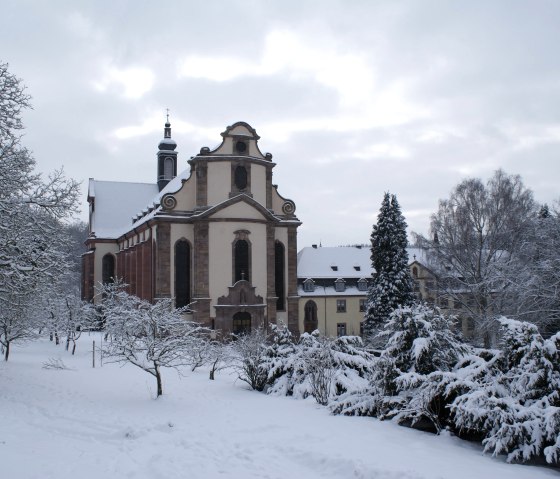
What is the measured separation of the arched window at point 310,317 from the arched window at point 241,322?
12794 mm

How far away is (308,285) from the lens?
50.2 meters

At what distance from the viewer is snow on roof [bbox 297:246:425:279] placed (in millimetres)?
51500

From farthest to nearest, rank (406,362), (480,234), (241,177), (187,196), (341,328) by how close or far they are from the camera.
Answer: (341,328) → (241,177) → (187,196) → (480,234) → (406,362)

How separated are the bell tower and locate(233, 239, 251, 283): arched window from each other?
72.4 ft

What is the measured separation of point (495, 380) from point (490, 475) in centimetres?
227

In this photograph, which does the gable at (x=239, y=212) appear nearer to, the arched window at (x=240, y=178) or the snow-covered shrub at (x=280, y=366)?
the arched window at (x=240, y=178)

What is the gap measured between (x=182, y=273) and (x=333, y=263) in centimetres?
1842

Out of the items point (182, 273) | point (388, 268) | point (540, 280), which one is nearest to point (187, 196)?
point (182, 273)

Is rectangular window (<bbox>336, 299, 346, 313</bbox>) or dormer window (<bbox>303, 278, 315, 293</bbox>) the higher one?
dormer window (<bbox>303, 278, 315, 293</bbox>)

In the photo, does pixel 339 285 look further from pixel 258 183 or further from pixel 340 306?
pixel 258 183

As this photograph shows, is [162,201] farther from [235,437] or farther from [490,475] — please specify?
[490,475]

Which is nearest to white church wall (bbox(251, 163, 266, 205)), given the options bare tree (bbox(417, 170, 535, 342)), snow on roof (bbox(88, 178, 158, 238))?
bare tree (bbox(417, 170, 535, 342))

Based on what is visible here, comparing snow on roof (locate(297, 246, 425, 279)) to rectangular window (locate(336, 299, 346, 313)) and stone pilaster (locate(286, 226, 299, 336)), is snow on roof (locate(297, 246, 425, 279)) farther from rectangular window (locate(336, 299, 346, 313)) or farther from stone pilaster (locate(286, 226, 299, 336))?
stone pilaster (locate(286, 226, 299, 336))

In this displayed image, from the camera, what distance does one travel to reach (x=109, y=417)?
13305mm
